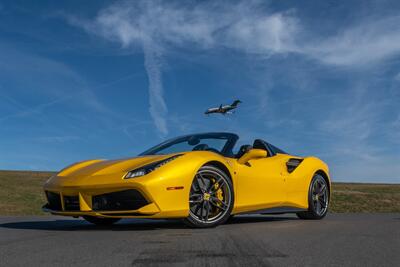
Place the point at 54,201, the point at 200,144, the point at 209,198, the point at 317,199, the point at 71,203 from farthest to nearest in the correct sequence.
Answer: the point at 317,199
the point at 200,144
the point at 54,201
the point at 209,198
the point at 71,203

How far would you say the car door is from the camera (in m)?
6.31

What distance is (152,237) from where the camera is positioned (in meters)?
4.50

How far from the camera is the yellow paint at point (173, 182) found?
5219mm

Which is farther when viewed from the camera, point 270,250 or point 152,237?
point 152,237

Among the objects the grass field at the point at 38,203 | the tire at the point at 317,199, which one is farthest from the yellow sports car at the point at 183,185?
the grass field at the point at 38,203

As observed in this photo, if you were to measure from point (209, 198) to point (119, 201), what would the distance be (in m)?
1.07

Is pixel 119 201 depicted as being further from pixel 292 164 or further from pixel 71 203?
pixel 292 164

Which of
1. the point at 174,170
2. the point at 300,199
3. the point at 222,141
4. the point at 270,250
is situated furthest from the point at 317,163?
the point at 270,250

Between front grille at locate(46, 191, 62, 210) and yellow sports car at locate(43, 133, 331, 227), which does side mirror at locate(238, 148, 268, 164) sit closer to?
yellow sports car at locate(43, 133, 331, 227)

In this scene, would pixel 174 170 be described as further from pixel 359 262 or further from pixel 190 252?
pixel 359 262

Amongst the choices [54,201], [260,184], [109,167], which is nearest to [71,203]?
[54,201]

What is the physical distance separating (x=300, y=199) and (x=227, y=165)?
2.16 metres

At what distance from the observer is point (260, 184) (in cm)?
670

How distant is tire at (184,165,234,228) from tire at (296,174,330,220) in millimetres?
2482
